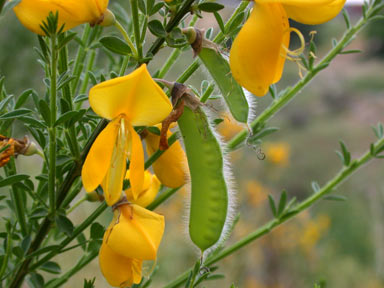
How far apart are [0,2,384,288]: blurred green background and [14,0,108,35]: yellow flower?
3cm

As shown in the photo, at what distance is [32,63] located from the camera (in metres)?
2.69

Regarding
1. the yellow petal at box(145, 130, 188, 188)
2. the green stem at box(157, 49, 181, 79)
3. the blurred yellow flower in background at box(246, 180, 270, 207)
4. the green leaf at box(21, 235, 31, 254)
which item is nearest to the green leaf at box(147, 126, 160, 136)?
the yellow petal at box(145, 130, 188, 188)

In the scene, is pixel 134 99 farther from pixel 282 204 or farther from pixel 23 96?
pixel 282 204

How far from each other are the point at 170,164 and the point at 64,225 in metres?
0.15

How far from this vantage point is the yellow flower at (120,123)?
0.53 meters

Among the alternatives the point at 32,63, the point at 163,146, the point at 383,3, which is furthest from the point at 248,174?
the point at 163,146

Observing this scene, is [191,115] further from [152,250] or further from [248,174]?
[248,174]

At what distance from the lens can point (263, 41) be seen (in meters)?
0.53

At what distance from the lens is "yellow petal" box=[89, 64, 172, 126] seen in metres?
0.52

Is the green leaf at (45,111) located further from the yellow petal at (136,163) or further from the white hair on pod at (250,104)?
the white hair on pod at (250,104)

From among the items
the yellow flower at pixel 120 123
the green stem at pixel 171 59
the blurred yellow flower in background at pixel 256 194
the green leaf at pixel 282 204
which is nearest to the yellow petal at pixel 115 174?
the yellow flower at pixel 120 123

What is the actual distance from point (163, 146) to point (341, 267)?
4.23m

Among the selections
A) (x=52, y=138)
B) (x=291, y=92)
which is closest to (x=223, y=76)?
(x=52, y=138)

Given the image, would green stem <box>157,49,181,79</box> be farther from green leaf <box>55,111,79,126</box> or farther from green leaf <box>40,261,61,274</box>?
green leaf <box>40,261,61,274</box>
